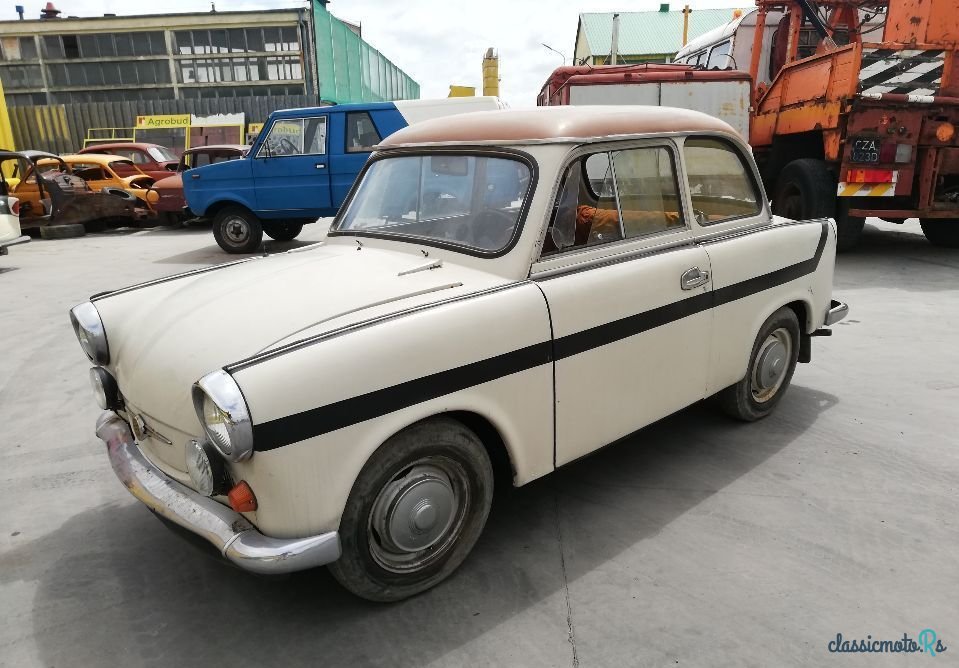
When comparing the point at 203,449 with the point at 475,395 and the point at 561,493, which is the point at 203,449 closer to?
the point at 475,395

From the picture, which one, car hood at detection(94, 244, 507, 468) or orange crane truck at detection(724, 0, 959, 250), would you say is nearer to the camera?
car hood at detection(94, 244, 507, 468)

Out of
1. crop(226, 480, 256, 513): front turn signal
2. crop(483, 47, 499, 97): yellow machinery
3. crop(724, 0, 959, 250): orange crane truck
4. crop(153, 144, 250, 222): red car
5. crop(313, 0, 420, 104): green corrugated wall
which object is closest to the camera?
crop(226, 480, 256, 513): front turn signal

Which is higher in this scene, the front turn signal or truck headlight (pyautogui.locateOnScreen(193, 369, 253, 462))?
truck headlight (pyautogui.locateOnScreen(193, 369, 253, 462))

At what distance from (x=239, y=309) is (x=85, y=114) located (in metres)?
36.5

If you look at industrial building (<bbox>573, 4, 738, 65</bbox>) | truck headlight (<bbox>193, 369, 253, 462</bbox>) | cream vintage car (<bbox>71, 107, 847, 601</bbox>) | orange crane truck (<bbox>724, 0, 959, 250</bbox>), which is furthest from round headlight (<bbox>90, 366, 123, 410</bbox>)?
industrial building (<bbox>573, 4, 738, 65</bbox>)

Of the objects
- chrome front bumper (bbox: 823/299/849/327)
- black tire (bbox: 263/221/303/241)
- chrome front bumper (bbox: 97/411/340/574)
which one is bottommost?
black tire (bbox: 263/221/303/241)

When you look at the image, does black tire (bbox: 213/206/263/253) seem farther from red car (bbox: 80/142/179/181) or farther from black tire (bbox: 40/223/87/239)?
red car (bbox: 80/142/179/181)

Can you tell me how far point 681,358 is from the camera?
3049 mm

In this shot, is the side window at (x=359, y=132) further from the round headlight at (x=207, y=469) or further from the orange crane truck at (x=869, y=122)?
the round headlight at (x=207, y=469)

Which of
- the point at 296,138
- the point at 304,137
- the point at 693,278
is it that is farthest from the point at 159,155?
the point at 693,278

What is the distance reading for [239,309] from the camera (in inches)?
95.4

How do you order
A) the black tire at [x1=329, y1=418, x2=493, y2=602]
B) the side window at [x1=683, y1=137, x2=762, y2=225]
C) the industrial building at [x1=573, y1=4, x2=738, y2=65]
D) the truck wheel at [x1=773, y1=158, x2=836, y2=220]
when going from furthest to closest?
the industrial building at [x1=573, y1=4, x2=738, y2=65]
the truck wheel at [x1=773, y1=158, x2=836, y2=220]
the side window at [x1=683, y1=137, x2=762, y2=225]
the black tire at [x1=329, y1=418, x2=493, y2=602]

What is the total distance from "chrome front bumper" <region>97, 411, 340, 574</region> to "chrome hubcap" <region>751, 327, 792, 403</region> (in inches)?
103

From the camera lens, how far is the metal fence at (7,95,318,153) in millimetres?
31531
